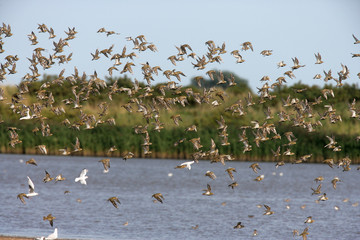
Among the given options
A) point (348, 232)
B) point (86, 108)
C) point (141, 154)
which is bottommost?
point (348, 232)

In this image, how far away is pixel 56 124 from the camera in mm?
53250

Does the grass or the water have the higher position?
the grass

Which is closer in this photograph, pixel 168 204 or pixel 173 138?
pixel 168 204

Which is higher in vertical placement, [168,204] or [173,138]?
[173,138]

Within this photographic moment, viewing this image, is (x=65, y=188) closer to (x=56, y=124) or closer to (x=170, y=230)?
(x=56, y=124)

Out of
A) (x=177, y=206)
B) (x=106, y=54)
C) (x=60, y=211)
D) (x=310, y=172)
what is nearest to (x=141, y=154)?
(x=310, y=172)

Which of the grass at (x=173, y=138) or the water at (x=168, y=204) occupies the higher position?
the grass at (x=173, y=138)

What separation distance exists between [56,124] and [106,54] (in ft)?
82.6

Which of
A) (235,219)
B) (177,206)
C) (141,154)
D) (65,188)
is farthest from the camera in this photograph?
(141,154)

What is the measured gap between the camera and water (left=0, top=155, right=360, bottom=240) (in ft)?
91.0

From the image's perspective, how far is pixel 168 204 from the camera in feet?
119

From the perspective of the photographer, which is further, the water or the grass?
the grass

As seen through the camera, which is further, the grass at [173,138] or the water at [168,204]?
the grass at [173,138]

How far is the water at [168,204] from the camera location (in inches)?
1093
